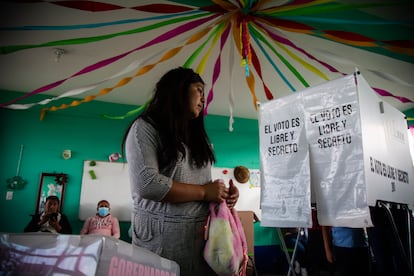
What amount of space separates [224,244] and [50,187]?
13.7ft

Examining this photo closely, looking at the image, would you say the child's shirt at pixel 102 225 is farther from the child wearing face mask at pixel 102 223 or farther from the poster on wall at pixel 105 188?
the poster on wall at pixel 105 188

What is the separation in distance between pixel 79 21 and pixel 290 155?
Answer: 7.96ft

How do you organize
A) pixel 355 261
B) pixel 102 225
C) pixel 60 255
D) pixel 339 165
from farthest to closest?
pixel 102 225 < pixel 355 261 < pixel 339 165 < pixel 60 255

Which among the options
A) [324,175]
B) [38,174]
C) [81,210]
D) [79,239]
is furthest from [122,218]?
[79,239]

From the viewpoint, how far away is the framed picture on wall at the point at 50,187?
13.8 feet

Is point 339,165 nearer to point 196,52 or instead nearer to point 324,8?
point 324,8

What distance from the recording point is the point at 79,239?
45cm

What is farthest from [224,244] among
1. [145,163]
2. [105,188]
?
[105,188]

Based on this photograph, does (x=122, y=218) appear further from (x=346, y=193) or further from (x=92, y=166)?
(x=346, y=193)

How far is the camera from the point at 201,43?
2967mm

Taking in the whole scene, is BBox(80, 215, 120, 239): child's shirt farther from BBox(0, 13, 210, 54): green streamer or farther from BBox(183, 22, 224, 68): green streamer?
BBox(0, 13, 210, 54): green streamer

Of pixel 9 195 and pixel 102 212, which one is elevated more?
pixel 9 195

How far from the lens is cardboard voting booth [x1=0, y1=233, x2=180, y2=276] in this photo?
422mm

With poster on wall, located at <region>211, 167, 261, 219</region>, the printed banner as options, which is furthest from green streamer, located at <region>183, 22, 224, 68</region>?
poster on wall, located at <region>211, 167, 261, 219</region>
